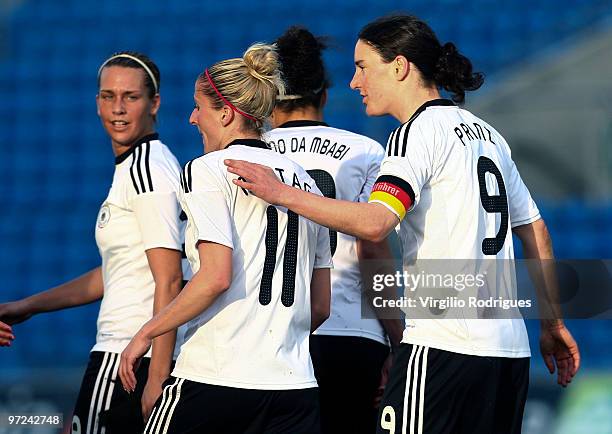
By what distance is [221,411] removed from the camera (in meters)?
3.07

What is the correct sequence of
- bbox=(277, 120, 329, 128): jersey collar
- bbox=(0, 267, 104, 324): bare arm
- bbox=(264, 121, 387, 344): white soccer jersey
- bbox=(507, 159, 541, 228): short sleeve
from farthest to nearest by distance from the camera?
bbox=(0, 267, 104, 324): bare arm, bbox=(277, 120, 329, 128): jersey collar, bbox=(264, 121, 387, 344): white soccer jersey, bbox=(507, 159, 541, 228): short sleeve

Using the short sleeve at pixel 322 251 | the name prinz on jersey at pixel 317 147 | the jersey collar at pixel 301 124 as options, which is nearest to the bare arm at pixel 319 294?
the short sleeve at pixel 322 251

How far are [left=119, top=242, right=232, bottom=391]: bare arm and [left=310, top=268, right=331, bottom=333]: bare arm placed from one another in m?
0.45

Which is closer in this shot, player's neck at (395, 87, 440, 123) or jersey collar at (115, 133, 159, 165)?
player's neck at (395, 87, 440, 123)

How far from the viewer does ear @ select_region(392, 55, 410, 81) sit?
3.40 metres

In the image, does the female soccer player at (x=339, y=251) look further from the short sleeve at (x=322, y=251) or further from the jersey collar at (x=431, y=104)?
the jersey collar at (x=431, y=104)

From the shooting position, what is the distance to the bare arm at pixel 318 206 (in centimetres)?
305

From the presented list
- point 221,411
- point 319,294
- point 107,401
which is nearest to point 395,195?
point 319,294

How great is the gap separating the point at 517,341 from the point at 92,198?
795cm

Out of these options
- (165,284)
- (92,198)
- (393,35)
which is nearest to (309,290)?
(165,284)

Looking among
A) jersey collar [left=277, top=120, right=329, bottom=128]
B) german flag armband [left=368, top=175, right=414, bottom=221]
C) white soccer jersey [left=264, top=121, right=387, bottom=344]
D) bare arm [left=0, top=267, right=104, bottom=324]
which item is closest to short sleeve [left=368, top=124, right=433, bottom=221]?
german flag armband [left=368, top=175, right=414, bottom=221]

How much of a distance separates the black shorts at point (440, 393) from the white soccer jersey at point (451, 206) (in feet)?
0.13

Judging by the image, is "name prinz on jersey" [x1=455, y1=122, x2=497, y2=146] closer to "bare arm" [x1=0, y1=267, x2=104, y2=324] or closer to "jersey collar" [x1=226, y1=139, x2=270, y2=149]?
"jersey collar" [x1=226, y1=139, x2=270, y2=149]

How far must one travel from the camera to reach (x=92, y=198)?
35.0 ft
